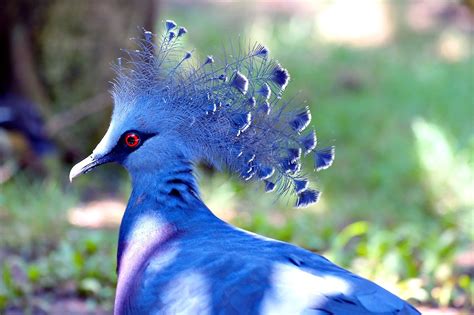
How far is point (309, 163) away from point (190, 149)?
3667mm

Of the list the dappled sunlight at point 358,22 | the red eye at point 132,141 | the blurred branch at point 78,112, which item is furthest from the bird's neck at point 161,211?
the dappled sunlight at point 358,22

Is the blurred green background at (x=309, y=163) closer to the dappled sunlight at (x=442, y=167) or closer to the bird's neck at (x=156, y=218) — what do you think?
the dappled sunlight at (x=442, y=167)

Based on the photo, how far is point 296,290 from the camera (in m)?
2.76

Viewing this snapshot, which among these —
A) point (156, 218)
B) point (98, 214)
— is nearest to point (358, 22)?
point (98, 214)

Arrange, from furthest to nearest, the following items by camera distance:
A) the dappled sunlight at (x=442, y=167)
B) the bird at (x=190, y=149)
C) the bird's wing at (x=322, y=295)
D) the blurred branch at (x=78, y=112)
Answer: the blurred branch at (x=78, y=112) < the dappled sunlight at (x=442, y=167) < the bird at (x=190, y=149) < the bird's wing at (x=322, y=295)

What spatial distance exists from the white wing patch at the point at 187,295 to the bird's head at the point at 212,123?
529 mm

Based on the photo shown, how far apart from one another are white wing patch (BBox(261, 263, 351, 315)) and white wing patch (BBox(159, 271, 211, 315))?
218 mm

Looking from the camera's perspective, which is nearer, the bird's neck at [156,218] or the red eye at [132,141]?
the bird's neck at [156,218]

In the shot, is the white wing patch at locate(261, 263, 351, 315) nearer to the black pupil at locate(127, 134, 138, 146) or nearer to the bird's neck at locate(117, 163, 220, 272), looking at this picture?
the bird's neck at locate(117, 163, 220, 272)

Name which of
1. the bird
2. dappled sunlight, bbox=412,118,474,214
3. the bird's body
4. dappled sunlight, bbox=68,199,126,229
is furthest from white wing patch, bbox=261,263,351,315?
dappled sunlight, bbox=412,118,474,214

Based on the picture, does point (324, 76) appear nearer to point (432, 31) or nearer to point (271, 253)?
point (432, 31)

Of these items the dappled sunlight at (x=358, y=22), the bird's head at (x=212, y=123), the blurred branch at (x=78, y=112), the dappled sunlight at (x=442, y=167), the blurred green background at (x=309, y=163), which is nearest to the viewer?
the bird's head at (x=212, y=123)

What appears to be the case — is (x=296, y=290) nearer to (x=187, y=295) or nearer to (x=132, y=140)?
(x=187, y=295)

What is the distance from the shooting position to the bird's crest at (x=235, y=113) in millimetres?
3250
